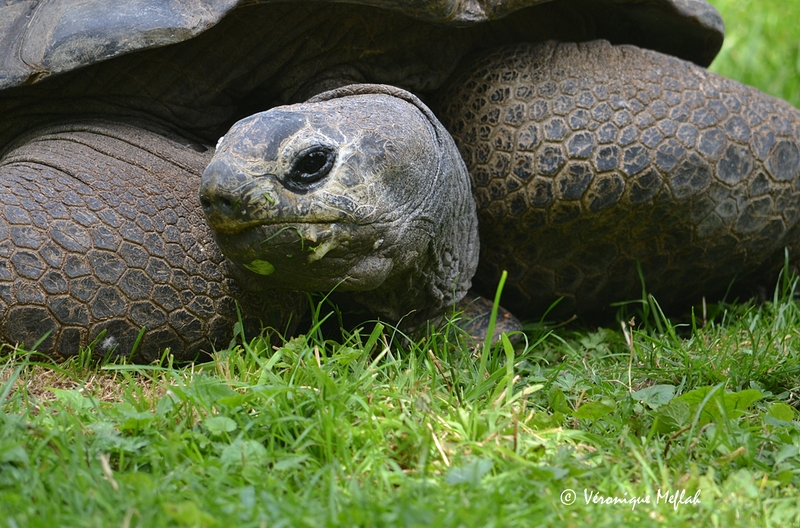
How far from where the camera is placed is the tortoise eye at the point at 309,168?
6.19ft

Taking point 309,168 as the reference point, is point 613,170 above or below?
below

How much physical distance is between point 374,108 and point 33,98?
1147 mm

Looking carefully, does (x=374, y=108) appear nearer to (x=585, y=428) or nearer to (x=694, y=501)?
(x=585, y=428)

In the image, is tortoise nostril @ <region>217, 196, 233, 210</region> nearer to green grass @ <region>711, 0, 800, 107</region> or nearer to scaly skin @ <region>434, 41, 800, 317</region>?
scaly skin @ <region>434, 41, 800, 317</region>

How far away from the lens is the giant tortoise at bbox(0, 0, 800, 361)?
2.01 m

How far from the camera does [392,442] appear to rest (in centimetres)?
170

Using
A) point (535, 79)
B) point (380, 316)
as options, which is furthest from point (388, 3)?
point (380, 316)

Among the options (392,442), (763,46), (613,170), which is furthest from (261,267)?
(763,46)

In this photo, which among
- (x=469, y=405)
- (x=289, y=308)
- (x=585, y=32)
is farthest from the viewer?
(x=585, y=32)

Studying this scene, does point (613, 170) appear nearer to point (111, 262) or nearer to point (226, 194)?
point (226, 194)

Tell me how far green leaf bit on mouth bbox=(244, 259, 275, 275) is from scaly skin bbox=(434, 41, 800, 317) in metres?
0.89

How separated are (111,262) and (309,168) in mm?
640

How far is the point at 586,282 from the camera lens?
9.40 ft

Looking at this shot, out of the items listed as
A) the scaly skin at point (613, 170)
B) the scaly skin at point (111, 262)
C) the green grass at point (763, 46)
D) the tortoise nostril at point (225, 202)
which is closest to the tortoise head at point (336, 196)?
the tortoise nostril at point (225, 202)
